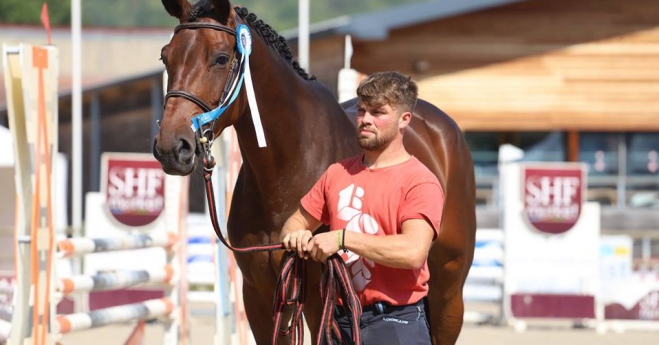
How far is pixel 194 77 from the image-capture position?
→ 392 cm

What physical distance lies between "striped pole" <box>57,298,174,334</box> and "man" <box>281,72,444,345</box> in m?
2.02

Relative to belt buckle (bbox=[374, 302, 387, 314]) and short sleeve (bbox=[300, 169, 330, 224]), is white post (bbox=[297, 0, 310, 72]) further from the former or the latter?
belt buckle (bbox=[374, 302, 387, 314])

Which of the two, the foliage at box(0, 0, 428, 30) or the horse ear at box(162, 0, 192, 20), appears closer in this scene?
the horse ear at box(162, 0, 192, 20)

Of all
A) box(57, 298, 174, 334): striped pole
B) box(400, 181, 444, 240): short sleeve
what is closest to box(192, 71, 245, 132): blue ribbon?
box(400, 181, 444, 240): short sleeve

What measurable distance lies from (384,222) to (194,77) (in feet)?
3.21

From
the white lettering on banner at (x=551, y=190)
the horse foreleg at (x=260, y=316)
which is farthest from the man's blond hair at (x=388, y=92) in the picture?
the white lettering on banner at (x=551, y=190)

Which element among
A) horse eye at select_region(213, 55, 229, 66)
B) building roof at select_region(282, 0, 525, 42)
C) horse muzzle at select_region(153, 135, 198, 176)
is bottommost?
horse muzzle at select_region(153, 135, 198, 176)

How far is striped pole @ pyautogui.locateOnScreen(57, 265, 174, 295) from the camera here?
522cm

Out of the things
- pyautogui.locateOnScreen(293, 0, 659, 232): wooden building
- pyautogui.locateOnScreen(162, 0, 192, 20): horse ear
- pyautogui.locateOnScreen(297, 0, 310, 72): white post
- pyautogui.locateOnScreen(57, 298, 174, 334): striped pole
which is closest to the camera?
pyautogui.locateOnScreen(162, 0, 192, 20): horse ear

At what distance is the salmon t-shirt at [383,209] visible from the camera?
11.1 feet

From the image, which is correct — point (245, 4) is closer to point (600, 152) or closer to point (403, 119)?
point (600, 152)

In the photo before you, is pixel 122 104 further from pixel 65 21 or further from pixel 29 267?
pixel 65 21

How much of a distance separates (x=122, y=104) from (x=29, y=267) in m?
14.8

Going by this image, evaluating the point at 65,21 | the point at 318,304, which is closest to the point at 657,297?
the point at 318,304
